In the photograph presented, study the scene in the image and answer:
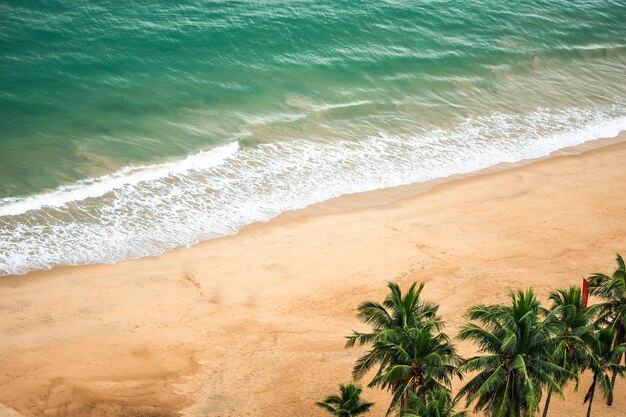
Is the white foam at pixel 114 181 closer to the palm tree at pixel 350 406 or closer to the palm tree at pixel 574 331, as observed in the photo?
the palm tree at pixel 350 406

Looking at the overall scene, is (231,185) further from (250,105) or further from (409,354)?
(409,354)

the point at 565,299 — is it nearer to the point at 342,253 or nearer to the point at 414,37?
the point at 342,253

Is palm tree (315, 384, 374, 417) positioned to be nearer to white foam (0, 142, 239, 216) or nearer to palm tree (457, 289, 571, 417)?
palm tree (457, 289, 571, 417)

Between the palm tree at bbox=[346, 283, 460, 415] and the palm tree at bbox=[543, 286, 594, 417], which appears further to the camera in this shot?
the palm tree at bbox=[543, 286, 594, 417]

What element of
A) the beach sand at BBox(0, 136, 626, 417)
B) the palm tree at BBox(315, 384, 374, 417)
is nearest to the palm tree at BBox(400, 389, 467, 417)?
the palm tree at BBox(315, 384, 374, 417)

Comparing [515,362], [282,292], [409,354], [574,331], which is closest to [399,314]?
[409,354]

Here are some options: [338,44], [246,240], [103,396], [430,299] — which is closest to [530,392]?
[430,299]
